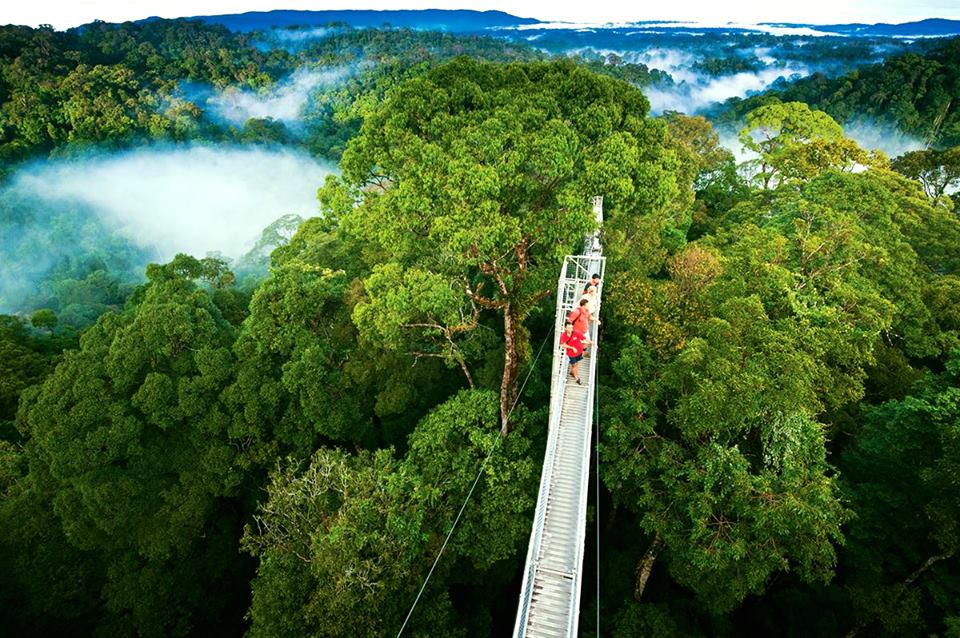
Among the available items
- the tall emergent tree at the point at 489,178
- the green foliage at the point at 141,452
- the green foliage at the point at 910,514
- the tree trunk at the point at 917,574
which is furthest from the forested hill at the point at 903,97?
the green foliage at the point at 141,452

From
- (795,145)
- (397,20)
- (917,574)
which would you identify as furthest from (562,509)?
(397,20)

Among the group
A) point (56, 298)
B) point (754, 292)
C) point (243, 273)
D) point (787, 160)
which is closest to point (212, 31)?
point (56, 298)

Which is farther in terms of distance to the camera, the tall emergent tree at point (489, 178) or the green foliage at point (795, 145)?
the green foliage at point (795, 145)

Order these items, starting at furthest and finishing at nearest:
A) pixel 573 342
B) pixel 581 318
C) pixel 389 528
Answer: pixel 389 528 < pixel 573 342 < pixel 581 318

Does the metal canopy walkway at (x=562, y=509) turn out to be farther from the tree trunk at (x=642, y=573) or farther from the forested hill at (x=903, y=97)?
the forested hill at (x=903, y=97)

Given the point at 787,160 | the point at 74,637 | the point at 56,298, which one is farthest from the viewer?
the point at 56,298

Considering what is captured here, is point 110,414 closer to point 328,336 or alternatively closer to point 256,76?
point 328,336

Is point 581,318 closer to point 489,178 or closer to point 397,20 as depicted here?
point 489,178
